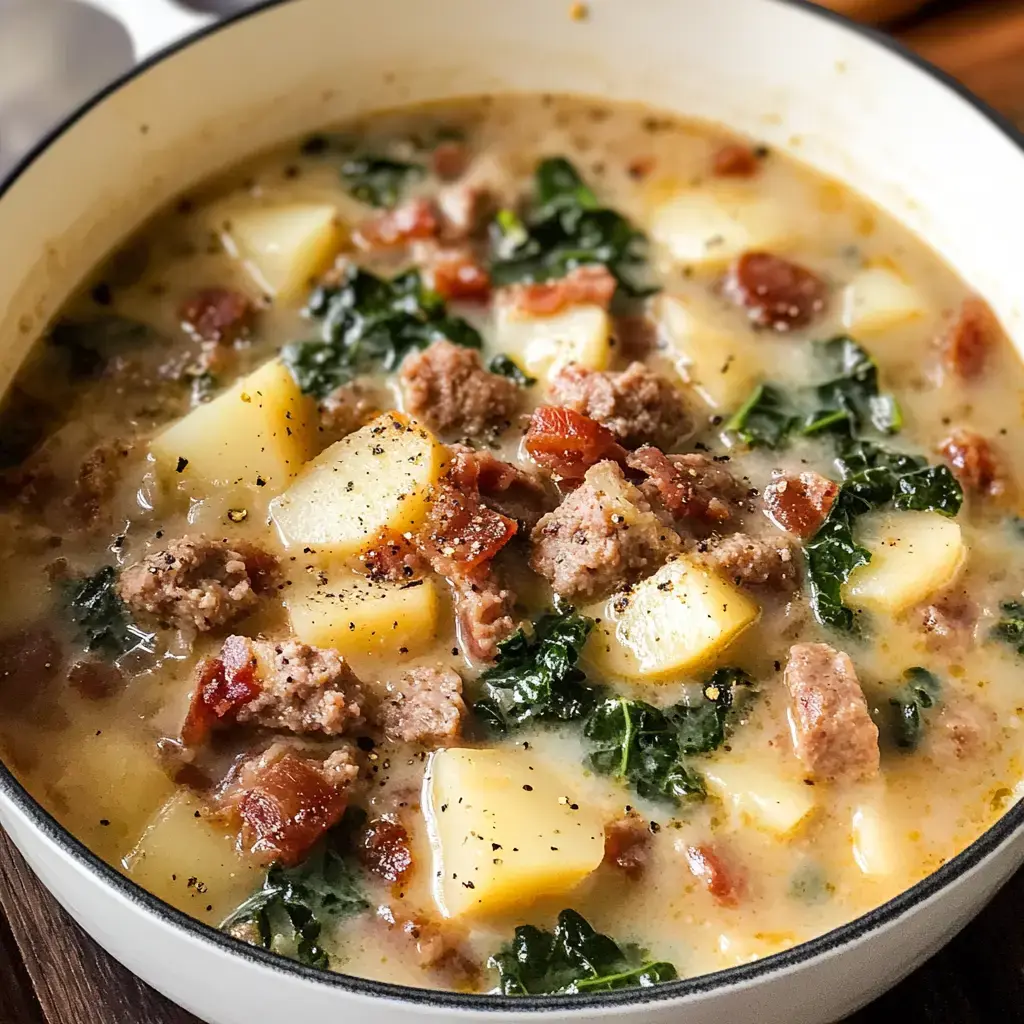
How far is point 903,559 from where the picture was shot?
3551 millimetres

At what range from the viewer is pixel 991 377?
13.4 feet

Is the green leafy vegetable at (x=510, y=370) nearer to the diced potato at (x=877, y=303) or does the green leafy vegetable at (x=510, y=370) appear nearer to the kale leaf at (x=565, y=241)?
the kale leaf at (x=565, y=241)

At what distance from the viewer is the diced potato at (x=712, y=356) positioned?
3971 millimetres

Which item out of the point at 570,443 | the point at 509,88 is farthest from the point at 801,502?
the point at 509,88

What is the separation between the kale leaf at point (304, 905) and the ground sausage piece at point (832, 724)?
43.0 inches

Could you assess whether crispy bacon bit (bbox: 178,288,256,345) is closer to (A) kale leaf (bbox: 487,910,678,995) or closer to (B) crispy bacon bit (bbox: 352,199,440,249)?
(B) crispy bacon bit (bbox: 352,199,440,249)

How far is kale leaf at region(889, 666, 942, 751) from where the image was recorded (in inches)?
129

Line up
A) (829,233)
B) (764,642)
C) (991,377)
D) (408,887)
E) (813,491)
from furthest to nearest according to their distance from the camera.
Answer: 1. (829,233)
2. (991,377)
3. (813,491)
4. (764,642)
5. (408,887)

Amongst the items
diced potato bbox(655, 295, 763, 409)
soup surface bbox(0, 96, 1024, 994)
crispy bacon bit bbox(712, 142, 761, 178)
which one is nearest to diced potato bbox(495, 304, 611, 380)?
soup surface bbox(0, 96, 1024, 994)

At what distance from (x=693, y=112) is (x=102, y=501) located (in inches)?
99.8

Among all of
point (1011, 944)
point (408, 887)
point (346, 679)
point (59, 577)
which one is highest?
point (59, 577)

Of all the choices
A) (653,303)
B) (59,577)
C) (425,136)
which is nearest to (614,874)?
(59,577)

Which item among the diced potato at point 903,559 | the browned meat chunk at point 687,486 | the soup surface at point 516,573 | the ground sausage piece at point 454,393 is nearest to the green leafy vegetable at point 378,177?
the soup surface at point 516,573

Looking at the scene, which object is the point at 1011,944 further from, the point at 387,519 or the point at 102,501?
the point at 102,501
